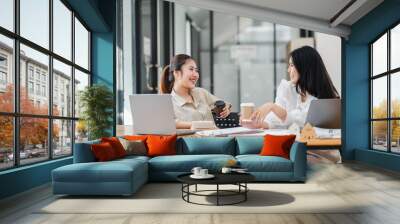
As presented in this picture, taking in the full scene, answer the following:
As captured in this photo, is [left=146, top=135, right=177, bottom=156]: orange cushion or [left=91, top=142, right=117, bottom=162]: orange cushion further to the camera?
[left=146, top=135, right=177, bottom=156]: orange cushion

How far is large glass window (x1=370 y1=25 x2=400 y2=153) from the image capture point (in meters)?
7.98

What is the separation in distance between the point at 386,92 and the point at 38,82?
6.58 meters

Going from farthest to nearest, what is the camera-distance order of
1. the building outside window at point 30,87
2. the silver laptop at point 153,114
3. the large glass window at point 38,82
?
the silver laptop at point 153,114
the building outside window at point 30,87
the large glass window at point 38,82

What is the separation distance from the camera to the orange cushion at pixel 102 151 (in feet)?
19.0

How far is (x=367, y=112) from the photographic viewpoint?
950 centimetres

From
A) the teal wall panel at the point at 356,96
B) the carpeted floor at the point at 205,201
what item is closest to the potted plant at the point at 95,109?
the carpeted floor at the point at 205,201

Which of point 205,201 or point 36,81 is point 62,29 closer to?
point 36,81

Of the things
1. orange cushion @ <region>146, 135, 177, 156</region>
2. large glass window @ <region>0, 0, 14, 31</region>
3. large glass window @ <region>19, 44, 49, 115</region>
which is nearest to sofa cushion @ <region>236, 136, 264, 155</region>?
orange cushion @ <region>146, 135, 177, 156</region>

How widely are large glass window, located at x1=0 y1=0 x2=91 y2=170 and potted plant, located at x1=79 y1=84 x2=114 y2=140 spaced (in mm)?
202

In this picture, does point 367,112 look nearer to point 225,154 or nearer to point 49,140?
point 225,154

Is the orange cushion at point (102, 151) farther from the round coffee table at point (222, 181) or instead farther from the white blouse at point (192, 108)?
the white blouse at point (192, 108)

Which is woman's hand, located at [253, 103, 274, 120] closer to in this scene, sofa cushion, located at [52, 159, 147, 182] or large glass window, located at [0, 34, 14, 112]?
sofa cushion, located at [52, 159, 147, 182]

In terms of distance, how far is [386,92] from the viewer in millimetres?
8461

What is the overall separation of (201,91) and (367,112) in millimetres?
3810
